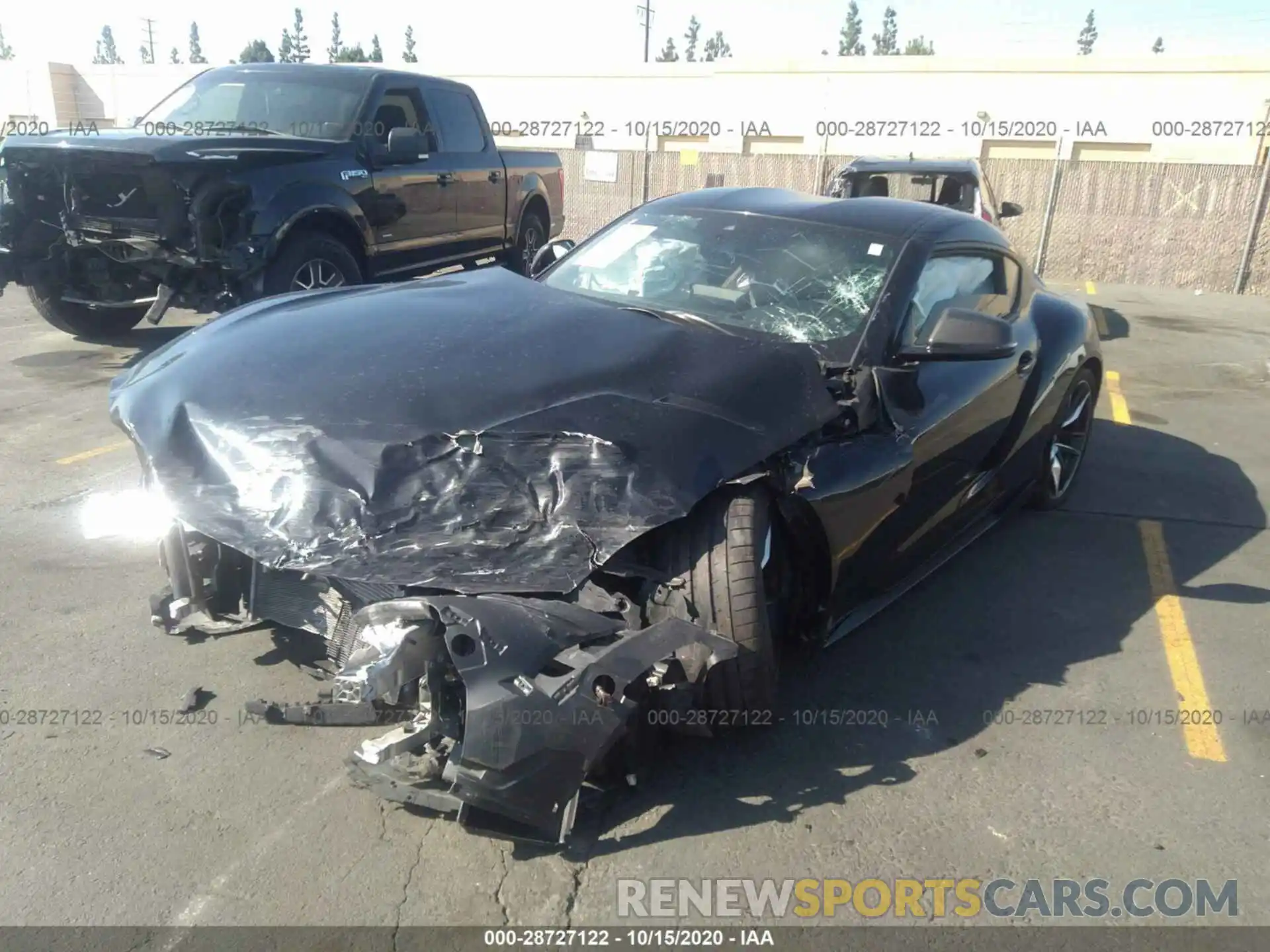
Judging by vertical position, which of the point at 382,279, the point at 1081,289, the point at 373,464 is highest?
the point at 373,464

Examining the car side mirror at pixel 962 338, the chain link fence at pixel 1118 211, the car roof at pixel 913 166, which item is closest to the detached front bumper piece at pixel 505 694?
the car side mirror at pixel 962 338

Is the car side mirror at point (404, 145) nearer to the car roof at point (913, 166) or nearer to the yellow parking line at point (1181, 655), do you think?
the car roof at point (913, 166)

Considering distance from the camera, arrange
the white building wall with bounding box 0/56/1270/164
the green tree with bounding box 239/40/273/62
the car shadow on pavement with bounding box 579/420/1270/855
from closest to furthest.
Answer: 1. the car shadow on pavement with bounding box 579/420/1270/855
2. the white building wall with bounding box 0/56/1270/164
3. the green tree with bounding box 239/40/273/62

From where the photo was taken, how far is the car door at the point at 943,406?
147 inches

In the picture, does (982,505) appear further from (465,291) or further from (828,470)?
(465,291)


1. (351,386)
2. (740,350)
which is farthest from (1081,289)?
(351,386)

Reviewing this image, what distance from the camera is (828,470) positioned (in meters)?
3.29

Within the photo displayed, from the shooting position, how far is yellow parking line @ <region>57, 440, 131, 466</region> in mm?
5594

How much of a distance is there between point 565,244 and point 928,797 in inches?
135

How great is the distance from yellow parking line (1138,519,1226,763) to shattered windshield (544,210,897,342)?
6.18 ft

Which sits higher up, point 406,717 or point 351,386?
point 351,386

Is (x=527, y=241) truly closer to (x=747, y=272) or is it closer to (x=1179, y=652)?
(x=747, y=272)

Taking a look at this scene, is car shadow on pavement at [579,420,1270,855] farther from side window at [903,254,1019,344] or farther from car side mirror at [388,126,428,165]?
car side mirror at [388,126,428,165]

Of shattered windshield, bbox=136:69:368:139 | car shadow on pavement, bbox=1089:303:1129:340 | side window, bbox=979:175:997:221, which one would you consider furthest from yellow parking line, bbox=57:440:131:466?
car shadow on pavement, bbox=1089:303:1129:340
